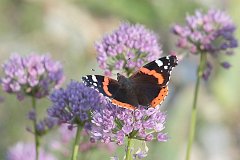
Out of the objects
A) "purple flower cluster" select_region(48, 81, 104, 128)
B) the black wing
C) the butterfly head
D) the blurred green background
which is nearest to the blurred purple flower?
"purple flower cluster" select_region(48, 81, 104, 128)

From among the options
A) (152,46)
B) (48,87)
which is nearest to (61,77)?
(48,87)

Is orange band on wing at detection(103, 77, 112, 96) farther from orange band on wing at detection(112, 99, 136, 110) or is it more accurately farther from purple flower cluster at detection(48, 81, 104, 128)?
purple flower cluster at detection(48, 81, 104, 128)

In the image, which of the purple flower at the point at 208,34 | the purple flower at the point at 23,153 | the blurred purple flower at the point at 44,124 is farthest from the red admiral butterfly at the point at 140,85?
the purple flower at the point at 23,153

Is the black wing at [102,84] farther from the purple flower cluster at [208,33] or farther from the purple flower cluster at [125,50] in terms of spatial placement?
the purple flower cluster at [208,33]

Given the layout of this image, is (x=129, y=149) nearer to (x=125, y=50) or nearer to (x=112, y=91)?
(x=112, y=91)

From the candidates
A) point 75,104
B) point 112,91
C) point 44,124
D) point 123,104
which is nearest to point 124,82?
point 112,91

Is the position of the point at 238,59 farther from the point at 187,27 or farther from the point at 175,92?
the point at 187,27

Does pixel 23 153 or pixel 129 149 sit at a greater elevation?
pixel 23 153
